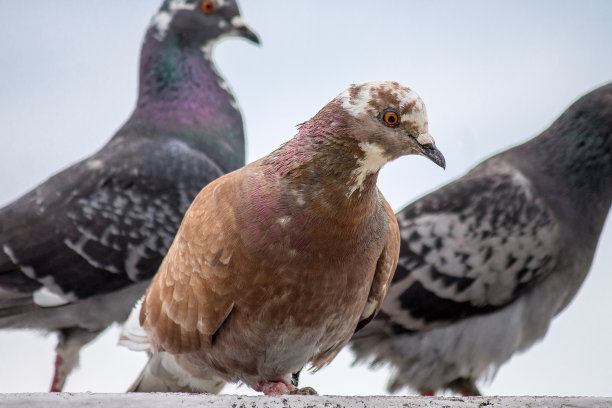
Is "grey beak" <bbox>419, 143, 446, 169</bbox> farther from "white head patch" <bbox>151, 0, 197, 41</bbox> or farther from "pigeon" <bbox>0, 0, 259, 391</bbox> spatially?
"white head patch" <bbox>151, 0, 197, 41</bbox>

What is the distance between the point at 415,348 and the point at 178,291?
1951mm

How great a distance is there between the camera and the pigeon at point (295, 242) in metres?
2.34

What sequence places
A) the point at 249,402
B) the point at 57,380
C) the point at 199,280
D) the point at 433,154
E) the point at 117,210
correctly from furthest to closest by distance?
the point at 117,210
the point at 57,380
the point at 199,280
the point at 433,154
the point at 249,402

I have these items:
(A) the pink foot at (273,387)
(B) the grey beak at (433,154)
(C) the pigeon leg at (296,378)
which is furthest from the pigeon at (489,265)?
(B) the grey beak at (433,154)

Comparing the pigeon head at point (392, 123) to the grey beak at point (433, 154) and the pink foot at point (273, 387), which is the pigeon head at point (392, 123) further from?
the pink foot at point (273, 387)

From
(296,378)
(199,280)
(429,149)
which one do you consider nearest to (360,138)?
(429,149)

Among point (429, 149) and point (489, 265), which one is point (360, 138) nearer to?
point (429, 149)

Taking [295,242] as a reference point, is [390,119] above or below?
above

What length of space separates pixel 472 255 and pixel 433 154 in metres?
2.13

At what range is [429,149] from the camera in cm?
231

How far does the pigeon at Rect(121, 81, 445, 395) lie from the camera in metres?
2.34

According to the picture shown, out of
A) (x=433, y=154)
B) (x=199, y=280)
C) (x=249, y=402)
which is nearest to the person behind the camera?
(x=249, y=402)

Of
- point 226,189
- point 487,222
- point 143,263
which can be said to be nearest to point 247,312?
point 226,189

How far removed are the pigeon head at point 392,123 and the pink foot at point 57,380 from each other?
8.82 ft
